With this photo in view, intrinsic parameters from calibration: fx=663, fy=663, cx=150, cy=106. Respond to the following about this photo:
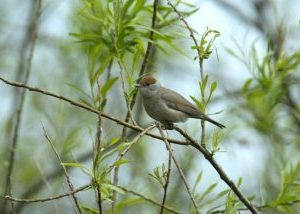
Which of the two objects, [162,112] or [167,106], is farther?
[167,106]

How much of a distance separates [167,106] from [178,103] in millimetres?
94

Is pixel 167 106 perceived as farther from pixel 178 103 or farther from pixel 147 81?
pixel 147 81

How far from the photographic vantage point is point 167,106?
4.91 meters

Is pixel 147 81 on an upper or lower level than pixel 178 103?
upper

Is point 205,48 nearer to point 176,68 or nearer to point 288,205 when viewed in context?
point 288,205

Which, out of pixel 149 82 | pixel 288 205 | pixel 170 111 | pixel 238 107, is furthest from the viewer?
pixel 238 107

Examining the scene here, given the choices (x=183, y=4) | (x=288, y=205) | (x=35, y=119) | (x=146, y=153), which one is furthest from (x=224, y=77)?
(x=288, y=205)

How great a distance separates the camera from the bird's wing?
15.5 feet

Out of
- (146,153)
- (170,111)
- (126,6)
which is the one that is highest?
(126,6)

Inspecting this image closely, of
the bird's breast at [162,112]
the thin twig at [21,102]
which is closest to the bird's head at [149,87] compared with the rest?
the bird's breast at [162,112]

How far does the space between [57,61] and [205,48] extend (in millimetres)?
5386

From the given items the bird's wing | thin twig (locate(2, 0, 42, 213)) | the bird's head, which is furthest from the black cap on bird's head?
thin twig (locate(2, 0, 42, 213))

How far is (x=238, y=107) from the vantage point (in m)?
5.64

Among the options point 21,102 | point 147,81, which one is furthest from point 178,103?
point 21,102
